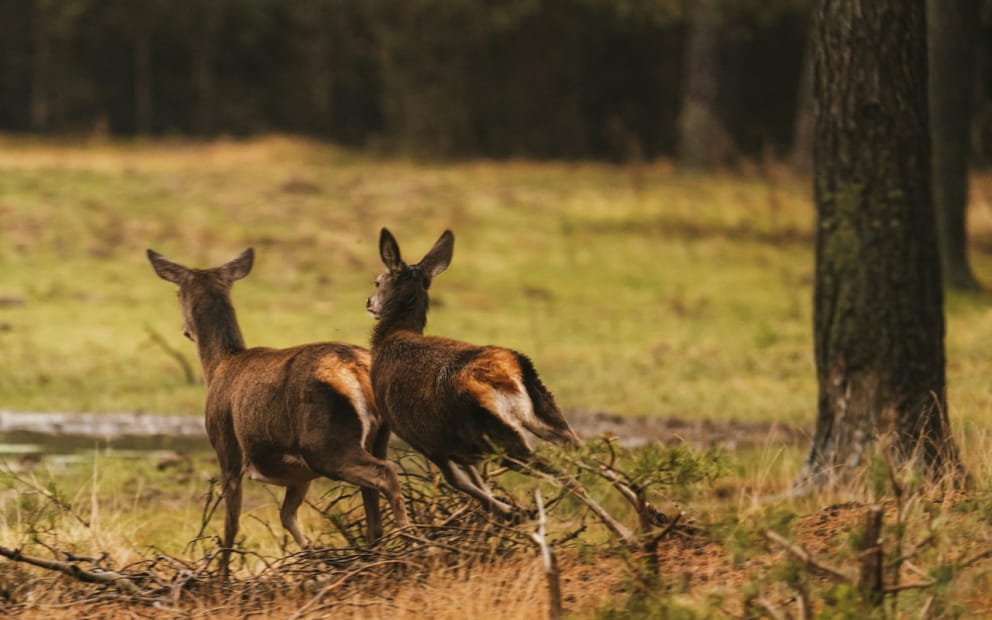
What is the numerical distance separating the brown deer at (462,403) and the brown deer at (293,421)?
0.72 ft

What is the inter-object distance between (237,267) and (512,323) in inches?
445

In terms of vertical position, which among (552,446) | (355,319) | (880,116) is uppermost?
(880,116)

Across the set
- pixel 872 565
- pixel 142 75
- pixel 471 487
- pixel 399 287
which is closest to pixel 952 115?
pixel 399 287

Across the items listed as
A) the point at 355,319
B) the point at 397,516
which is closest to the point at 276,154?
the point at 355,319

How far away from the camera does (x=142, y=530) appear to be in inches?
391

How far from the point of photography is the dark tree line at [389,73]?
4088cm

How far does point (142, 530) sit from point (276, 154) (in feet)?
90.5

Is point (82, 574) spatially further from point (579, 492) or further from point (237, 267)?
point (237, 267)

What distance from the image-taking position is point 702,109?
120 ft

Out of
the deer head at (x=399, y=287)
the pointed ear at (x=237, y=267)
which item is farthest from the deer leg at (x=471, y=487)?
the pointed ear at (x=237, y=267)

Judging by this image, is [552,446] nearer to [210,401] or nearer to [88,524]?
[210,401]

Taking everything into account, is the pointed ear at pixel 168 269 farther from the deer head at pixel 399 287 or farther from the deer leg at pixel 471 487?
the deer leg at pixel 471 487

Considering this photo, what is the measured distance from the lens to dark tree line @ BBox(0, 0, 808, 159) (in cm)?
4088

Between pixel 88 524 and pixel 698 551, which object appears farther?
pixel 88 524
